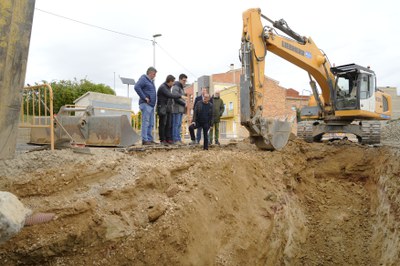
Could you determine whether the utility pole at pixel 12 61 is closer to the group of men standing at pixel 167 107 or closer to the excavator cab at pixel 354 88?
the group of men standing at pixel 167 107

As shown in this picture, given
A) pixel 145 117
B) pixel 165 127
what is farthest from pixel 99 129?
pixel 165 127

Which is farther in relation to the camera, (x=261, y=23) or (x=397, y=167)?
(x=261, y=23)

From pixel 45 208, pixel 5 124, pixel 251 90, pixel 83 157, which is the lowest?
pixel 45 208

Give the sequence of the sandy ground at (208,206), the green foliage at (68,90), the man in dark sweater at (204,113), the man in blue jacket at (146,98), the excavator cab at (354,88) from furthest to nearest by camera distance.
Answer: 1. the green foliage at (68,90)
2. the excavator cab at (354,88)
3. the man in dark sweater at (204,113)
4. the man in blue jacket at (146,98)
5. the sandy ground at (208,206)

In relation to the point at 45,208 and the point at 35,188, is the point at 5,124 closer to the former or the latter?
the point at 35,188

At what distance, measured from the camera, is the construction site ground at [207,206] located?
11.2 ft

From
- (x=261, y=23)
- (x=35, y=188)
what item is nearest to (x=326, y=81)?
(x=261, y=23)

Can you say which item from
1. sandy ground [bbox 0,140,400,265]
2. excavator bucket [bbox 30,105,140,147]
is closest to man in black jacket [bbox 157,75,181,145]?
sandy ground [bbox 0,140,400,265]

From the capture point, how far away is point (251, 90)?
764 centimetres

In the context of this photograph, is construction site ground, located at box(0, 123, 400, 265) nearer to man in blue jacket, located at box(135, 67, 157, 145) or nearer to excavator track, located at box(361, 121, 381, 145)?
man in blue jacket, located at box(135, 67, 157, 145)

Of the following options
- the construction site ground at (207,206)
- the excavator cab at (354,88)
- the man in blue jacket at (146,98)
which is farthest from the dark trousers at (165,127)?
the excavator cab at (354,88)

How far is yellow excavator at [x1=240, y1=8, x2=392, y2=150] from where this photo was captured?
763 centimetres

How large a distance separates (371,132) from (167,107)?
624cm

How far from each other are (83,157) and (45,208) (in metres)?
1.08
